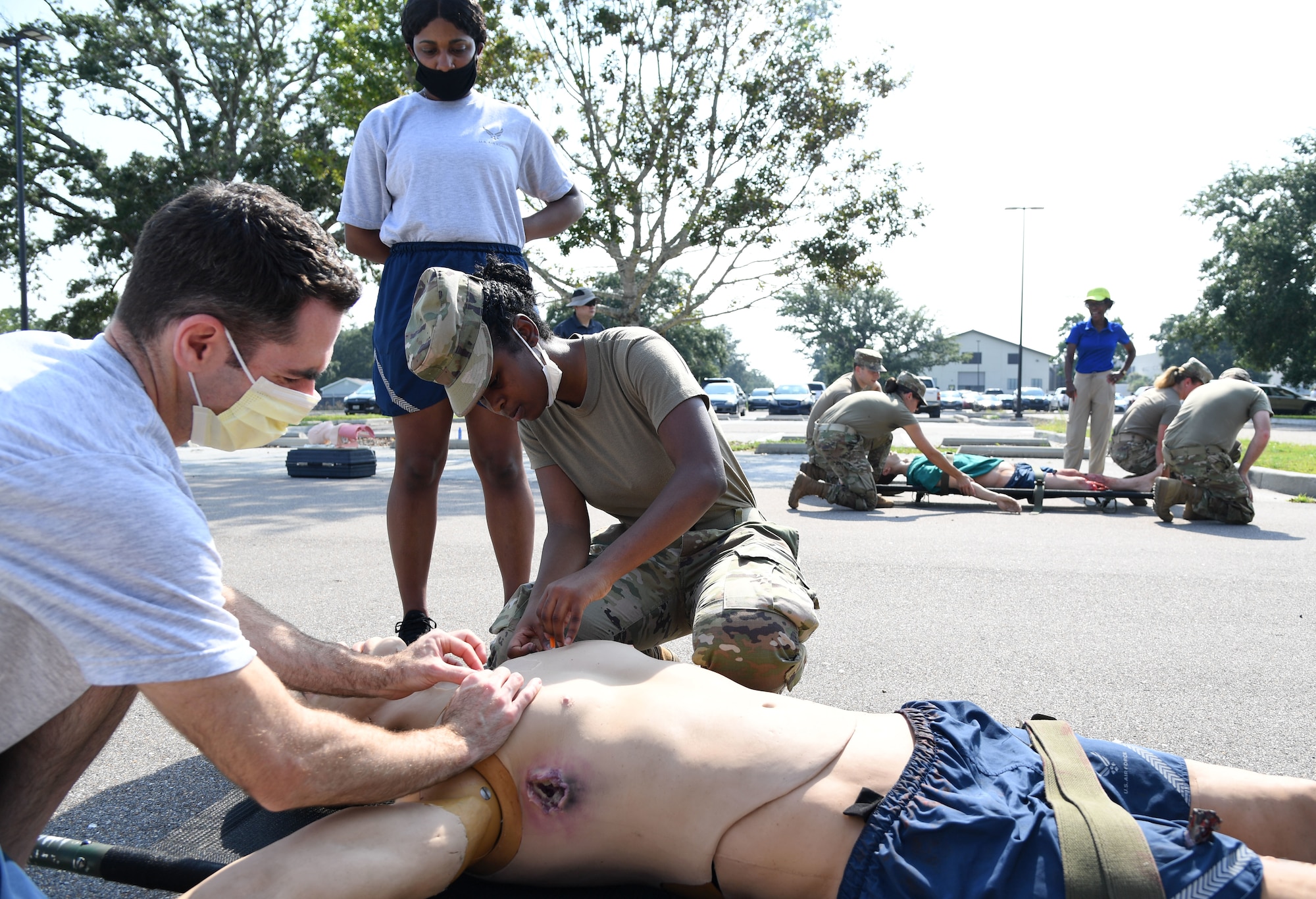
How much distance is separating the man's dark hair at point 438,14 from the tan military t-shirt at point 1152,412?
777 cm

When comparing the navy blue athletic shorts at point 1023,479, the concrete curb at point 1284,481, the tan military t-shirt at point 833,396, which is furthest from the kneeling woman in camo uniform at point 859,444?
the concrete curb at point 1284,481

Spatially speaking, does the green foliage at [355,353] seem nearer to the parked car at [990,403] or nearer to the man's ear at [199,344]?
the parked car at [990,403]

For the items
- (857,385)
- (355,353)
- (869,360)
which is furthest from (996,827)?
(355,353)

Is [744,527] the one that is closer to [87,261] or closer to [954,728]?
[954,728]

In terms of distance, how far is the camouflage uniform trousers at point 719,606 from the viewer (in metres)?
2.49

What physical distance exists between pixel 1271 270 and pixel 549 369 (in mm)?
43717

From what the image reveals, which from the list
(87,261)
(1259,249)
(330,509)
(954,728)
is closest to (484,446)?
(954,728)

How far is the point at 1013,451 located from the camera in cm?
1401

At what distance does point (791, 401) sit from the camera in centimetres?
4012

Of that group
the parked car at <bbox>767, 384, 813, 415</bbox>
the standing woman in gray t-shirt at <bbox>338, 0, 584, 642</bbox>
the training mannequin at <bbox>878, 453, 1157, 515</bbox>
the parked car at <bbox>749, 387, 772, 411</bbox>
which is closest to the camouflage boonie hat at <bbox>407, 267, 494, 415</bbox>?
the standing woman in gray t-shirt at <bbox>338, 0, 584, 642</bbox>

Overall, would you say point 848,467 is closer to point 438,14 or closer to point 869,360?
point 869,360

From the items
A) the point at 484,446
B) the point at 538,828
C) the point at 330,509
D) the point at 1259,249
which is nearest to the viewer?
the point at 538,828

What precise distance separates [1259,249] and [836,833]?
44.7 m

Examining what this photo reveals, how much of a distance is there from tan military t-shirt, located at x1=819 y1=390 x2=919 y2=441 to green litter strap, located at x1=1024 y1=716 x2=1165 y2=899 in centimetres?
650
